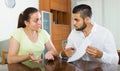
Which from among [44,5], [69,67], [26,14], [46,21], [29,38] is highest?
[44,5]

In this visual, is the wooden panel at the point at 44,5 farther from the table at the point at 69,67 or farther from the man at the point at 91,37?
the table at the point at 69,67

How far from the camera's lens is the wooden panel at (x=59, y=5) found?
5.39 metres

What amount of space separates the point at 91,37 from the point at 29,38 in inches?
25.3

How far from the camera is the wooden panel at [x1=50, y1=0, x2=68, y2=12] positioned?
17.7 feet

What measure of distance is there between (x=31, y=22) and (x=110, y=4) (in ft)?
12.2

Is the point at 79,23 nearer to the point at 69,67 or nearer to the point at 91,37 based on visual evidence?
the point at 91,37

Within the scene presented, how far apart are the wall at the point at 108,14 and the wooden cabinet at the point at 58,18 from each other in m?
0.75

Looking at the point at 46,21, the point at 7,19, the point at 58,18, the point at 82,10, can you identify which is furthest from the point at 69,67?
the point at 58,18

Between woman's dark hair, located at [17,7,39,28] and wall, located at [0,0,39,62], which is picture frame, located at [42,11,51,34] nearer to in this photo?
wall, located at [0,0,39,62]

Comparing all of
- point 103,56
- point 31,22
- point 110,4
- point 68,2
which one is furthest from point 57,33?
point 103,56

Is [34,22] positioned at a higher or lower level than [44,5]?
lower

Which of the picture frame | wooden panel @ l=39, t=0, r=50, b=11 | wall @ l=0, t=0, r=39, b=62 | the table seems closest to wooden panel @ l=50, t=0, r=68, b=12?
wooden panel @ l=39, t=0, r=50, b=11

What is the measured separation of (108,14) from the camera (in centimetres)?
557

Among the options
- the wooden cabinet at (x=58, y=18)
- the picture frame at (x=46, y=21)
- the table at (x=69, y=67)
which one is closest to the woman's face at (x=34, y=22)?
the table at (x=69, y=67)
